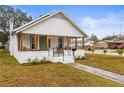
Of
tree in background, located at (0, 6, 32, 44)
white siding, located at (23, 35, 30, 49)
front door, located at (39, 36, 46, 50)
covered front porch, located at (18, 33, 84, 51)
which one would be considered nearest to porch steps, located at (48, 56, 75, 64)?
covered front porch, located at (18, 33, 84, 51)

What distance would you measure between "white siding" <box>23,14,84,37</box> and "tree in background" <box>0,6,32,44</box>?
1963cm

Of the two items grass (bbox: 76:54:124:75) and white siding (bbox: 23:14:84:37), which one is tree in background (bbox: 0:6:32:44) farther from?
grass (bbox: 76:54:124:75)

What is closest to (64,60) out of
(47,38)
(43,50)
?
(47,38)

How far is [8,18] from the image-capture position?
3578 centimetres

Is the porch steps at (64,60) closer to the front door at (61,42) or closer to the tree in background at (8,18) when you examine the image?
the front door at (61,42)

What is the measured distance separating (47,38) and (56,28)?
5.41 ft

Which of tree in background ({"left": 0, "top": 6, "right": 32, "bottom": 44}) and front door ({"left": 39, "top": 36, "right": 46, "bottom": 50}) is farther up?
tree in background ({"left": 0, "top": 6, "right": 32, "bottom": 44})

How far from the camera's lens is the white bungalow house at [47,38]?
15.9 meters

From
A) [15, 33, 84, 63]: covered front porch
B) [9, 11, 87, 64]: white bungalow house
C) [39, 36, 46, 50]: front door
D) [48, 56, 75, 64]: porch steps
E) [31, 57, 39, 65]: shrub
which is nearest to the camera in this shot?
[31, 57, 39, 65]: shrub

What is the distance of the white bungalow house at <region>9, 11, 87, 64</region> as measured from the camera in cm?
1589

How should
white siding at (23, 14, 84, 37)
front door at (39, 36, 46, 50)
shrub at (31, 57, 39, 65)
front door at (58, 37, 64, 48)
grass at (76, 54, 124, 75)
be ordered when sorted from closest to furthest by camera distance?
grass at (76, 54, 124, 75), shrub at (31, 57, 39, 65), white siding at (23, 14, 84, 37), front door at (39, 36, 46, 50), front door at (58, 37, 64, 48)

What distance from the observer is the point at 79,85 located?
26.0 ft

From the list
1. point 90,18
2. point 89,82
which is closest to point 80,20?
point 90,18

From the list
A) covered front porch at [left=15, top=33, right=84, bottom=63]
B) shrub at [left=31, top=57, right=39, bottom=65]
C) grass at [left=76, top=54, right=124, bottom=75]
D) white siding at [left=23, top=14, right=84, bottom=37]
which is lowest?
grass at [left=76, top=54, right=124, bottom=75]
